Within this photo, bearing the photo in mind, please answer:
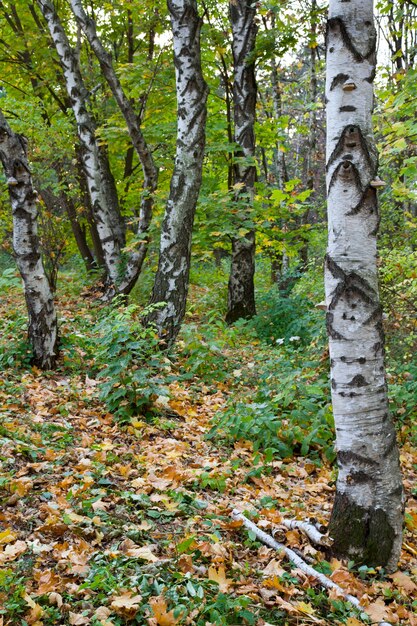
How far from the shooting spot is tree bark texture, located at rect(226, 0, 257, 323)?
393 inches

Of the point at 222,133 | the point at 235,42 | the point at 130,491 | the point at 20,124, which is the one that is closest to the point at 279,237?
the point at 222,133

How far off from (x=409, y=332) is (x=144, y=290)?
5.76 m

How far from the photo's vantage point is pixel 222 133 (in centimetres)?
1165

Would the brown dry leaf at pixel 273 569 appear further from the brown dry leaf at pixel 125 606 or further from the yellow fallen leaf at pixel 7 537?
the yellow fallen leaf at pixel 7 537

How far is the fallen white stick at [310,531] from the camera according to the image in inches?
132

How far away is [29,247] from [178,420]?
2981 millimetres

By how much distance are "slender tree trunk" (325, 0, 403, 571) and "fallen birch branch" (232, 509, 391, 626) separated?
0.50m

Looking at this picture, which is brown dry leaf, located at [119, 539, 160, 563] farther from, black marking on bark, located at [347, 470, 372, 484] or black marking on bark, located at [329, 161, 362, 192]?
black marking on bark, located at [329, 161, 362, 192]

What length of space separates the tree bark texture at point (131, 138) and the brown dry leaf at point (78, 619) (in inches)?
271

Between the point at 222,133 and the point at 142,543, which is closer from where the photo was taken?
the point at 142,543

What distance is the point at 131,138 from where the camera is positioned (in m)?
9.05

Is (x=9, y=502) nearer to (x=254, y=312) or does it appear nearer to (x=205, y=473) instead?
(x=205, y=473)

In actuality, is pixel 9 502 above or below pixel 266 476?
above

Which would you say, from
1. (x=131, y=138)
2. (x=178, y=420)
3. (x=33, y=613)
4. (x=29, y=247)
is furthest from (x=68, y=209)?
(x=33, y=613)
